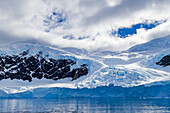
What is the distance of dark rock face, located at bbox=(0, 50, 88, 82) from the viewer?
8144 centimetres

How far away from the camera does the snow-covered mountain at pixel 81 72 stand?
54.2m

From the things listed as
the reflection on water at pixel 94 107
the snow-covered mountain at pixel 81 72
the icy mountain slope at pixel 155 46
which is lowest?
the reflection on water at pixel 94 107

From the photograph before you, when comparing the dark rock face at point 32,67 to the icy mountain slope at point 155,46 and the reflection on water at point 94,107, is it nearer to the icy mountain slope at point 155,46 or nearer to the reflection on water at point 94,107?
the icy mountain slope at point 155,46

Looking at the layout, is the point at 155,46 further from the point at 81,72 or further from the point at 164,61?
the point at 81,72

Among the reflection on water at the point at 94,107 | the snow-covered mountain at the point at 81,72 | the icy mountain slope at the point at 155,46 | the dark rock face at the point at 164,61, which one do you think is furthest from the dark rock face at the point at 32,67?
the reflection on water at the point at 94,107

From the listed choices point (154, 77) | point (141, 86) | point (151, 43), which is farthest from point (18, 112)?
point (151, 43)

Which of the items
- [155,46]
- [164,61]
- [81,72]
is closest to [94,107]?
[164,61]

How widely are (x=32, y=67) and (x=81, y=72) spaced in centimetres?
2457

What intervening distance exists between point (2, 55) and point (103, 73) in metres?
43.4

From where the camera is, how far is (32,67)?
8744 centimetres

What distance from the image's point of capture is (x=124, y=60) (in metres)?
74.2

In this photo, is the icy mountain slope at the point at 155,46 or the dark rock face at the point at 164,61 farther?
the icy mountain slope at the point at 155,46

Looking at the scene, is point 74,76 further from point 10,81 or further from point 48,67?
point 10,81

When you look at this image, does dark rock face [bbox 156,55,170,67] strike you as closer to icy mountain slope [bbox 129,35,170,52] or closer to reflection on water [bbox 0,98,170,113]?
icy mountain slope [bbox 129,35,170,52]
